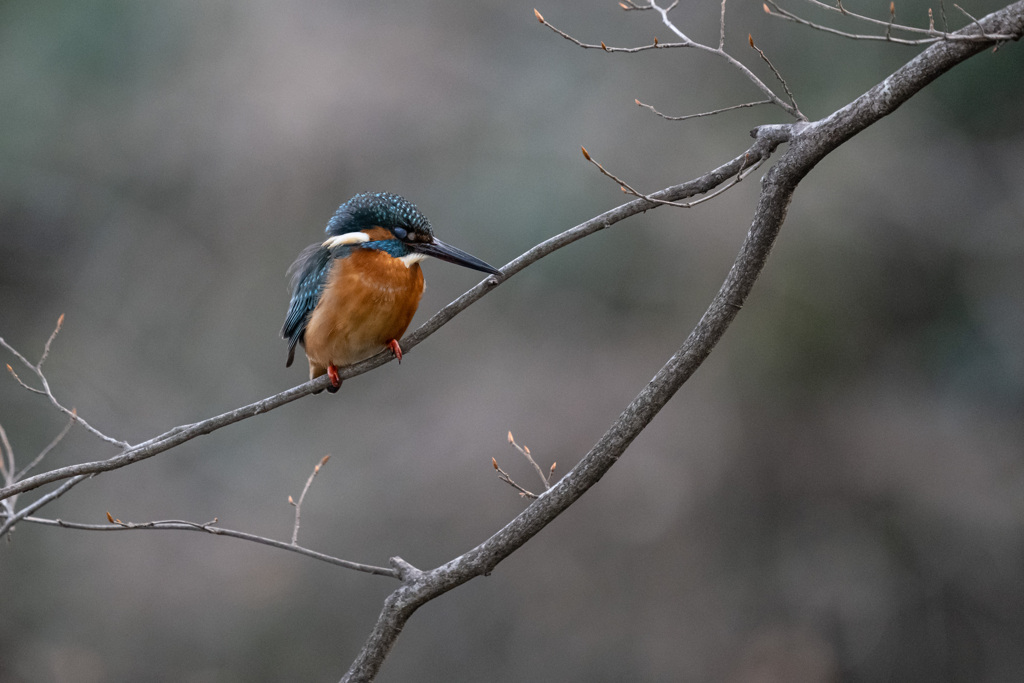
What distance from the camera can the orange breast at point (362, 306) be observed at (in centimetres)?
225

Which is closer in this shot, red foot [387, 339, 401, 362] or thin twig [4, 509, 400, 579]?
thin twig [4, 509, 400, 579]

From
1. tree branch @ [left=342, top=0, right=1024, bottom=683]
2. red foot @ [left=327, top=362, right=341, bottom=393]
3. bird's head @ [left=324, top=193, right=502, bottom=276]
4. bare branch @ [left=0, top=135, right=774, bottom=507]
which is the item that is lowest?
tree branch @ [left=342, top=0, right=1024, bottom=683]

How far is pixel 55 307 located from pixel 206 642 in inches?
105

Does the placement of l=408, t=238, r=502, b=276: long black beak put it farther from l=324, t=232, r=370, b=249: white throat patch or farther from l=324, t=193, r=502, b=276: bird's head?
l=324, t=232, r=370, b=249: white throat patch

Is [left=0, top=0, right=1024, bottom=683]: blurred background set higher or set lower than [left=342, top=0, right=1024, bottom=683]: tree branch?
higher

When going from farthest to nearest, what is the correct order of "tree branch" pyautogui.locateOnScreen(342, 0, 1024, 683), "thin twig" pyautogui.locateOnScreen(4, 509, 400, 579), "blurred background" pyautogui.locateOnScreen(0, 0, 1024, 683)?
"blurred background" pyautogui.locateOnScreen(0, 0, 1024, 683)
"thin twig" pyautogui.locateOnScreen(4, 509, 400, 579)
"tree branch" pyautogui.locateOnScreen(342, 0, 1024, 683)

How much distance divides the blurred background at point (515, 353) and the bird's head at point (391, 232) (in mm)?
2588

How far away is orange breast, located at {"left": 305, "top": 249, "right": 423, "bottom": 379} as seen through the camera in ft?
7.39

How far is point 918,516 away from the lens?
4.41 metres

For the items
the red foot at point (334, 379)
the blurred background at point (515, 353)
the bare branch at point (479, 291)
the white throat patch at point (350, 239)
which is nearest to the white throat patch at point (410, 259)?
the white throat patch at point (350, 239)

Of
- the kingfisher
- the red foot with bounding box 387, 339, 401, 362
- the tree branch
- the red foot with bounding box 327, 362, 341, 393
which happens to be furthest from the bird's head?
the tree branch

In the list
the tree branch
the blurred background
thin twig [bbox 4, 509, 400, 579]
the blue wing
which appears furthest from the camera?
the blurred background

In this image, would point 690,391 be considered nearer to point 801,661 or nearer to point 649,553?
point 649,553

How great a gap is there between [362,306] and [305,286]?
1.16 feet
